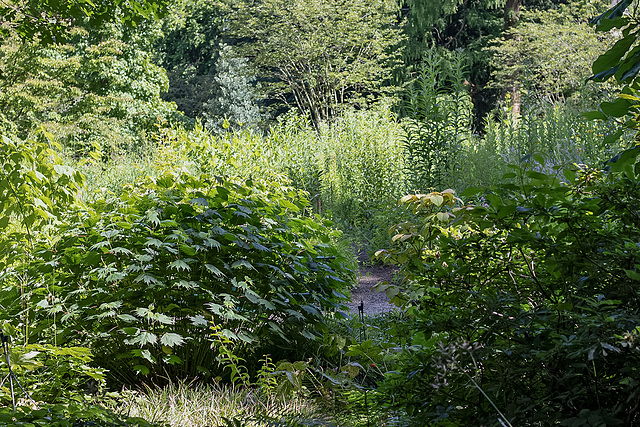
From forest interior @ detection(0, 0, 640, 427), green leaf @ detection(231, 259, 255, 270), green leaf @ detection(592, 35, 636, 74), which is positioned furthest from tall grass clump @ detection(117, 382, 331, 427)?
green leaf @ detection(592, 35, 636, 74)

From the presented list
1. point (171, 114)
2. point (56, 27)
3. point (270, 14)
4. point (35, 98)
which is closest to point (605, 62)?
point (56, 27)

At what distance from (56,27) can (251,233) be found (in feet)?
11.0

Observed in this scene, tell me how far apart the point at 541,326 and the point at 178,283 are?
1605mm

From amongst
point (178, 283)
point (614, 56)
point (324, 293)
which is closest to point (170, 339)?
point (178, 283)

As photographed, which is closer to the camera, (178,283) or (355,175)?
(178,283)

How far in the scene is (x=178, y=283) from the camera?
7.88 ft

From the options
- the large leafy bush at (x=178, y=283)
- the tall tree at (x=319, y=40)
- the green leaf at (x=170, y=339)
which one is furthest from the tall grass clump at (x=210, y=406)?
the tall tree at (x=319, y=40)

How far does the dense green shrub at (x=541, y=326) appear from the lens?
1.18 metres

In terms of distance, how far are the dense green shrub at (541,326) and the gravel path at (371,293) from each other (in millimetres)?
2418

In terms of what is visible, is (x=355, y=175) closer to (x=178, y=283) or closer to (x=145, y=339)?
(x=178, y=283)

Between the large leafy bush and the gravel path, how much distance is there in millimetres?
1403

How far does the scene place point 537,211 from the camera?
1.43 m

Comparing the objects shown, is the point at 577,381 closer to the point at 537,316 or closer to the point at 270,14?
the point at 537,316

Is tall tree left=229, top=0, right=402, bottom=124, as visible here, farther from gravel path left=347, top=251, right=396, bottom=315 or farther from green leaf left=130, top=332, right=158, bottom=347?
green leaf left=130, top=332, right=158, bottom=347
